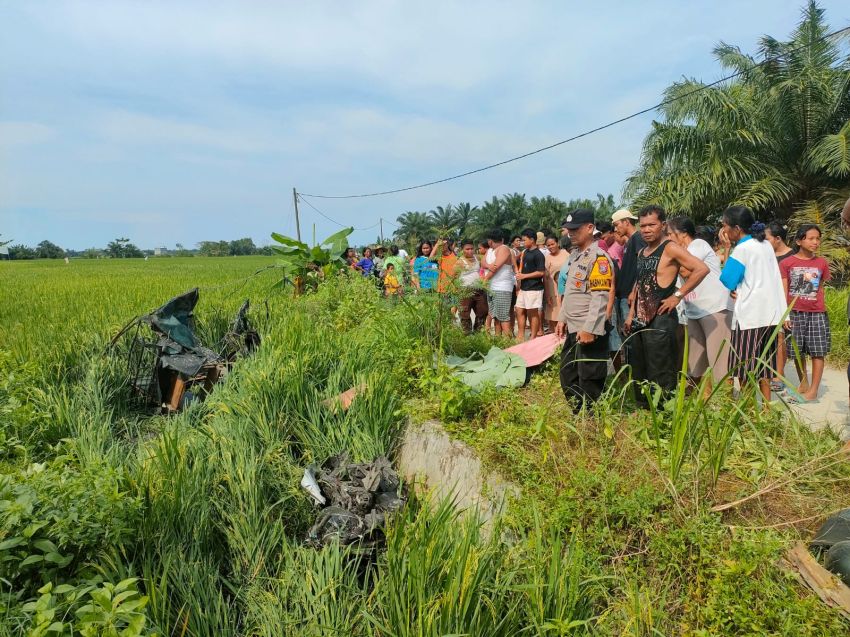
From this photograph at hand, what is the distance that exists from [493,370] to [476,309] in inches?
111

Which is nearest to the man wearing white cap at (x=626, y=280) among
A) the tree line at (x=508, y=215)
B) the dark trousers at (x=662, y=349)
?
the dark trousers at (x=662, y=349)

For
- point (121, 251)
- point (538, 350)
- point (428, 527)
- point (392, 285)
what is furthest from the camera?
point (121, 251)

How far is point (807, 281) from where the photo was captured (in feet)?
14.9

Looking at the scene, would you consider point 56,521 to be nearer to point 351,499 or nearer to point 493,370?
point 351,499

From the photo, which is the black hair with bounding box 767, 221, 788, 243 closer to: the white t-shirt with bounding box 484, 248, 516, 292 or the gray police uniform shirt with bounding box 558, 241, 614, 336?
the gray police uniform shirt with bounding box 558, 241, 614, 336

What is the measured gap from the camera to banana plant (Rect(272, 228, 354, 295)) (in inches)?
421

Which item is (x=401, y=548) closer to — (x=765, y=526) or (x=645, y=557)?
(x=645, y=557)

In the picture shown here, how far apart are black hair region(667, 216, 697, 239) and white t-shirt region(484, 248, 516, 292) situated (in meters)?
2.44

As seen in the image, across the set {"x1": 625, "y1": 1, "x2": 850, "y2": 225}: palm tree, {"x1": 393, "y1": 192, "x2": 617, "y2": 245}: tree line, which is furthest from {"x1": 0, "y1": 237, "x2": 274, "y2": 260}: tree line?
{"x1": 625, "y1": 1, "x2": 850, "y2": 225}: palm tree

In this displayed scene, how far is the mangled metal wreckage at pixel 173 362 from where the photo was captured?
492 cm

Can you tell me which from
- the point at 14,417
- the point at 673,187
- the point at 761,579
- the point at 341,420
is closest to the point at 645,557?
the point at 761,579

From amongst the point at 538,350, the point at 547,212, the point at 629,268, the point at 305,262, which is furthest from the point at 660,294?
the point at 547,212

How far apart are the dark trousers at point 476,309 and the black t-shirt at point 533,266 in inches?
25.8

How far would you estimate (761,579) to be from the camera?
1.97 meters
